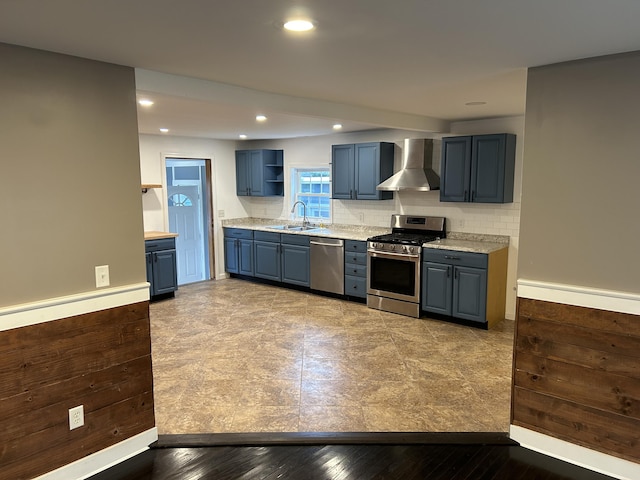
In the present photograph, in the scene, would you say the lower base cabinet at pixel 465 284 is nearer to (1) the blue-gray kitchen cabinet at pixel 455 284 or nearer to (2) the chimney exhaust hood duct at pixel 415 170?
(1) the blue-gray kitchen cabinet at pixel 455 284

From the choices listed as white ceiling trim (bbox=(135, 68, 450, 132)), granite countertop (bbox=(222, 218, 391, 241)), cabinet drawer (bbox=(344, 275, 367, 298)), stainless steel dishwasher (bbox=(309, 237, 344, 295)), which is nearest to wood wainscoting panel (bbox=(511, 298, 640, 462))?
white ceiling trim (bbox=(135, 68, 450, 132))

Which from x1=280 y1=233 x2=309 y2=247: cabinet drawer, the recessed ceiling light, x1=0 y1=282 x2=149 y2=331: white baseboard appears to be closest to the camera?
the recessed ceiling light

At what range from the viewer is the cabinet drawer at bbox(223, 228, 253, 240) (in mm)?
7223

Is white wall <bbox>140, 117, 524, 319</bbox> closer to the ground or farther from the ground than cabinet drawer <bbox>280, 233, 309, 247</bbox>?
farther from the ground

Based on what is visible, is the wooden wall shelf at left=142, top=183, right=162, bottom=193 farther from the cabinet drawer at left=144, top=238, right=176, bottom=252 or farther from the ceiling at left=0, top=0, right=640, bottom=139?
the ceiling at left=0, top=0, right=640, bottom=139

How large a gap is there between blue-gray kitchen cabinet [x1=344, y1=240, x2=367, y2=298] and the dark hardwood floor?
3177 mm

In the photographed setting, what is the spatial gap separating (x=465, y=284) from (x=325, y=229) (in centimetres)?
255

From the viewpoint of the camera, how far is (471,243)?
5297 millimetres

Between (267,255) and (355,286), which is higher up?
(267,255)

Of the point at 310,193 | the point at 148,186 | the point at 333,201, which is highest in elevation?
the point at 148,186

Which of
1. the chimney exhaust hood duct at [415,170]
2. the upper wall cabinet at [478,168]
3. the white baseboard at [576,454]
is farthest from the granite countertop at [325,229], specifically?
the white baseboard at [576,454]

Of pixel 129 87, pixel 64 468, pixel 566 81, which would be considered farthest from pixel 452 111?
pixel 64 468

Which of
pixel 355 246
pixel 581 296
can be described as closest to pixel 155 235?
pixel 355 246

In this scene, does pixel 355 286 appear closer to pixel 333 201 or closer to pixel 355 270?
pixel 355 270
